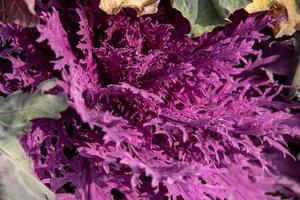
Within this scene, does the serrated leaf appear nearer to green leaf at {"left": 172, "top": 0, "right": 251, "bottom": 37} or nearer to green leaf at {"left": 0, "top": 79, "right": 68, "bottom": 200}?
green leaf at {"left": 0, "top": 79, "right": 68, "bottom": 200}

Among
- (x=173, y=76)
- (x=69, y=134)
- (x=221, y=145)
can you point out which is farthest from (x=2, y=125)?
(x=221, y=145)

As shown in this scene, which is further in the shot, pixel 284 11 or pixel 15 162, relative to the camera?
pixel 284 11

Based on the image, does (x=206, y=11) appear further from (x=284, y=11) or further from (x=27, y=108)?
(x=27, y=108)

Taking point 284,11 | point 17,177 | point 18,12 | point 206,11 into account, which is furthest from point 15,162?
point 284,11

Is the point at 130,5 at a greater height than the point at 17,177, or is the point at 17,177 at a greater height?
the point at 130,5

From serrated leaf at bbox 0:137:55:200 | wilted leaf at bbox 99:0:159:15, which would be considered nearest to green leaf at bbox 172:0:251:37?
wilted leaf at bbox 99:0:159:15

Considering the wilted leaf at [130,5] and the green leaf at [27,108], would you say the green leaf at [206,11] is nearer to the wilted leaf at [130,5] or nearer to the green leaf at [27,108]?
the wilted leaf at [130,5]
